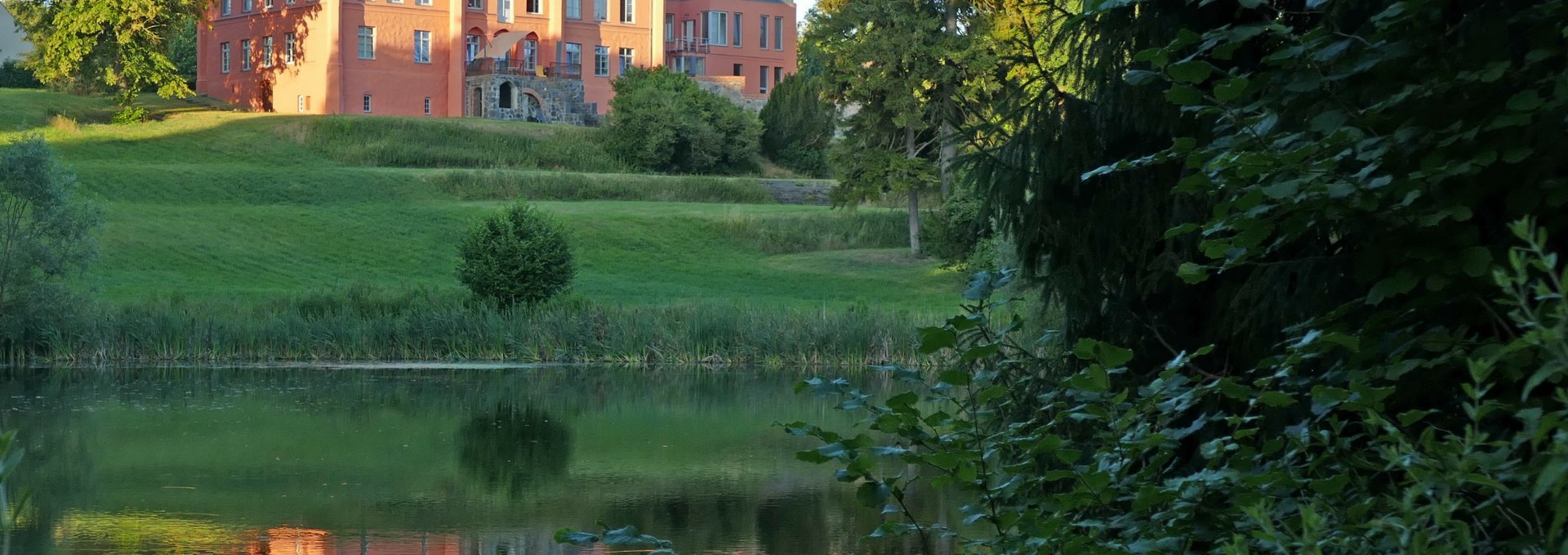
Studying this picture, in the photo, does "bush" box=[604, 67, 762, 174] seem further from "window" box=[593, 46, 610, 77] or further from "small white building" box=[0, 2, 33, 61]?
"small white building" box=[0, 2, 33, 61]

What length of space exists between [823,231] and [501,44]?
20792mm

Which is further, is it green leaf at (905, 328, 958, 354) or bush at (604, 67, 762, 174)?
bush at (604, 67, 762, 174)

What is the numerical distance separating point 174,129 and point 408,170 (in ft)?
26.1

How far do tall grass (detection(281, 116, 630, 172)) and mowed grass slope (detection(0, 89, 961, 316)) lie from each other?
70 millimetres

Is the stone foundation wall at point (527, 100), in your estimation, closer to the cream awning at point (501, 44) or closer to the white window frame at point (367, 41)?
the cream awning at point (501, 44)

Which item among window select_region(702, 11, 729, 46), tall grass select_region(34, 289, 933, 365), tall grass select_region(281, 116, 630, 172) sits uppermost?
window select_region(702, 11, 729, 46)

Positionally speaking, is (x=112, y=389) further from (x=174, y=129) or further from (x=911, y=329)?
(x=174, y=129)

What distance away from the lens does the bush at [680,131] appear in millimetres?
46688

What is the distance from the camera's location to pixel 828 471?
1492cm

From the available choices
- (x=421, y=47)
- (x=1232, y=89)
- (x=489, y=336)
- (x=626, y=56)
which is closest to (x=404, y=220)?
(x=489, y=336)

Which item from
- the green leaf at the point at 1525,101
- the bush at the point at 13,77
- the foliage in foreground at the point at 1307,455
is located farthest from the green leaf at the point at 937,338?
the bush at the point at 13,77

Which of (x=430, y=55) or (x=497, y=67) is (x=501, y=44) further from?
(x=430, y=55)

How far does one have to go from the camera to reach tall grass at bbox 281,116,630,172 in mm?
44906

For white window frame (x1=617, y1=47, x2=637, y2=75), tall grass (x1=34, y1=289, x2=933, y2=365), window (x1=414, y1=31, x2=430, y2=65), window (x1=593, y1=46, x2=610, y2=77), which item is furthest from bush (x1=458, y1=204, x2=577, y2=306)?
white window frame (x1=617, y1=47, x2=637, y2=75)
